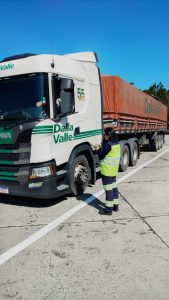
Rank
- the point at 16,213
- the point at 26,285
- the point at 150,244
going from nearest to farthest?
1. the point at 26,285
2. the point at 150,244
3. the point at 16,213

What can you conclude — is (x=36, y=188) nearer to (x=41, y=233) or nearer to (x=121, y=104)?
(x=41, y=233)

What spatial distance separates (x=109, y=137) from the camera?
537 cm

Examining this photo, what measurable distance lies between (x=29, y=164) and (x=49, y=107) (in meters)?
1.12

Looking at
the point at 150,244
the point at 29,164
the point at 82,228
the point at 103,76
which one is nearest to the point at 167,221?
the point at 150,244

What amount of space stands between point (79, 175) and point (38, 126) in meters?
1.75

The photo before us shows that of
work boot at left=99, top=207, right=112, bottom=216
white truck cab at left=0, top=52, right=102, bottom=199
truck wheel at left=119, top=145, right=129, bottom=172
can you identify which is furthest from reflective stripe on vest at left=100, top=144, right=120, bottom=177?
truck wheel at left=119, top=145, right=129, bottom=172

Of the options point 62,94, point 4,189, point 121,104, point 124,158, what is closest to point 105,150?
point 62,94

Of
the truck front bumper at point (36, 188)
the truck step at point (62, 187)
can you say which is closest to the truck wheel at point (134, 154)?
the truck step at point (62, 187)

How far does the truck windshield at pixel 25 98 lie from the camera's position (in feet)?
17.9

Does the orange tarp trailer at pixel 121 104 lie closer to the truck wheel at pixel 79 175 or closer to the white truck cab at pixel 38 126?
the truck wheel at pixel 79 175

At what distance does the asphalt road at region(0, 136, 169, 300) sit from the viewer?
315 centimetres

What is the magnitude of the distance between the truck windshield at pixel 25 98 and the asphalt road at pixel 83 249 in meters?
1.92

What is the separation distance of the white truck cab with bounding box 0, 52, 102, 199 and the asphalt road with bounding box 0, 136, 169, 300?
1.98ft

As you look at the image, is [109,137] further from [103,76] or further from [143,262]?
[103,76]
